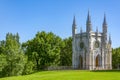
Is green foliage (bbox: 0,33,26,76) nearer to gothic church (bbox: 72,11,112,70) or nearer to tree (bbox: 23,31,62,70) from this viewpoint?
tree (bbox: 23,31,62,70)

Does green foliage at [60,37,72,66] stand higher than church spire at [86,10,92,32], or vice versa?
church spire at [86,10,92,32]

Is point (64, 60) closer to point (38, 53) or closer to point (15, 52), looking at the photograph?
point (38, 53)

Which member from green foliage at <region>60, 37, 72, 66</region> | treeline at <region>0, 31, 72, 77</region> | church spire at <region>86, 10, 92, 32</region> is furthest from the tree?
church spire at <region>86, 10, 92, 32</region>

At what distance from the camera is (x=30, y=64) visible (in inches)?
2830

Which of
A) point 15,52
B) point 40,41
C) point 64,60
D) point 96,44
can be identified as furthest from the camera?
point 64,60

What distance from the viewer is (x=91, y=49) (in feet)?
245

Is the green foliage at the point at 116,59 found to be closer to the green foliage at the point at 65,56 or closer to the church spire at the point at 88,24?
the green foliage at the point at 65,56

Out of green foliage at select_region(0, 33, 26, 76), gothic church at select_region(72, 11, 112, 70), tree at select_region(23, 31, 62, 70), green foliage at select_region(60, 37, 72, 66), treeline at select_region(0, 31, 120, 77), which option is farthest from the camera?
green foliage at select_region(60, 37, 72, 66)

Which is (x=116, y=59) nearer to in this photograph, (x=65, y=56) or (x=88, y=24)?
(x=65, y=56)

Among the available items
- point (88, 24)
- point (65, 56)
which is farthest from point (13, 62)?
point (65, 56)

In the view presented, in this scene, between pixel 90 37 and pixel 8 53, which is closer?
pixel 8 53

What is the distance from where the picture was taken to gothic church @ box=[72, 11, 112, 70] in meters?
74.6

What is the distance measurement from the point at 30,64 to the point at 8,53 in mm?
9709

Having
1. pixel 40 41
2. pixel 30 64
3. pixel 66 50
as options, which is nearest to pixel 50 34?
pixel 40 41
